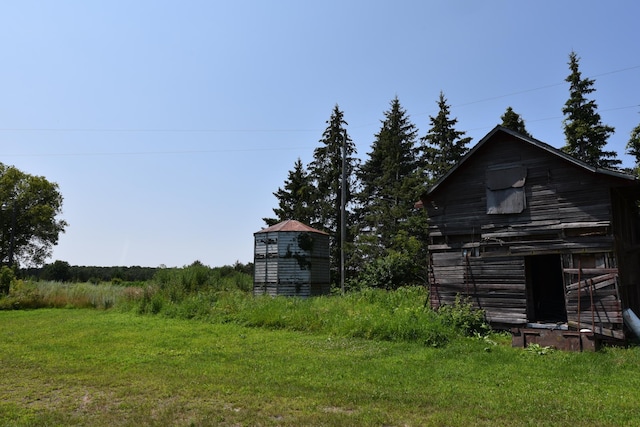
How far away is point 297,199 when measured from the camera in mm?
45438

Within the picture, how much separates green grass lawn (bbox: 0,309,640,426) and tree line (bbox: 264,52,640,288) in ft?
58.0

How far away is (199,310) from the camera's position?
18906 millimetres

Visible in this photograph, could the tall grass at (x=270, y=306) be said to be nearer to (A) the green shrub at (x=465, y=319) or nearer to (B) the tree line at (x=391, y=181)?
(A) the green shrub at (x=465, y=319)

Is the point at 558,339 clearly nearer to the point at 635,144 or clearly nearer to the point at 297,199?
the point at 635,144

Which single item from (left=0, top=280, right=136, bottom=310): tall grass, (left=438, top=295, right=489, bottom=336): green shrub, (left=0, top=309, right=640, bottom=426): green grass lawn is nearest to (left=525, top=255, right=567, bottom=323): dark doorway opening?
(left=438, top=295, right=489, bottom=336): green shrub

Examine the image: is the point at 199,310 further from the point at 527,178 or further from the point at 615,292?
the point at 615,292

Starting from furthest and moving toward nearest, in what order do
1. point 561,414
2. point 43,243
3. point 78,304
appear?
point 43,243
point 78,304
point 561,414

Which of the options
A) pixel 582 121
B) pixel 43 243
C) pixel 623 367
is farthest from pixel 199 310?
pixel 43 243

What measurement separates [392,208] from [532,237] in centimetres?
2251

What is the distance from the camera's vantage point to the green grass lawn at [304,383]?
6.09m

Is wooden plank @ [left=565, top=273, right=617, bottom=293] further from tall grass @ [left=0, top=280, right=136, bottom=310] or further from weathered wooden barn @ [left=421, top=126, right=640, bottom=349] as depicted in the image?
tall grass @ [left=0, top=280, right=136, bottom=310]

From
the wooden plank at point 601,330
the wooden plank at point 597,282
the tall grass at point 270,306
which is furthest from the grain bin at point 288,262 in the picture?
the wooden plank at point 597,282

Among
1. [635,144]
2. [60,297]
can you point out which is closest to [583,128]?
[635,144]

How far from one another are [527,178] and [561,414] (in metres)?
9.80
